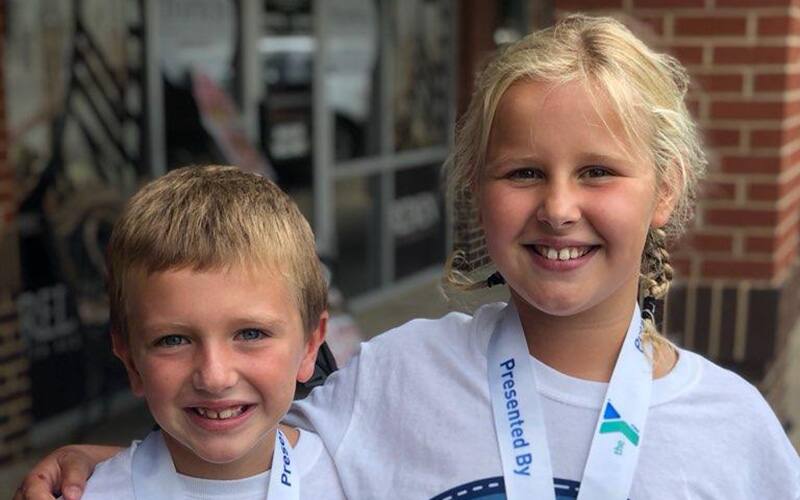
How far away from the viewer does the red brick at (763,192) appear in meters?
3.73

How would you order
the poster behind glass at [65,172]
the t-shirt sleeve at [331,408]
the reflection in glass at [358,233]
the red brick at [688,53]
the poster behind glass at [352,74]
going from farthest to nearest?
1. the reflection in glass at [358,233]
2. the poster behind glass at [352,74]
3. the poster behind glass at [65,172]
4. the red brick at [688,53]
5. the t-shirt sleeve at [331,408]

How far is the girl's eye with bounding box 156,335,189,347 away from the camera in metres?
1.64

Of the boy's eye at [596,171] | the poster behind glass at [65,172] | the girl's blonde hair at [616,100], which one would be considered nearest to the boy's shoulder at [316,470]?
the girl's blonde hair at [616,100]

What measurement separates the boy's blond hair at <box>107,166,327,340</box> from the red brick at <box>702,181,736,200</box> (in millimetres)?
2301

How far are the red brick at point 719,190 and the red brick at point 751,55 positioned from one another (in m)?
0.40

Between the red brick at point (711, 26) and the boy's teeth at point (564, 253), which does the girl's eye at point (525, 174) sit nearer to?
the boy's teeth at point (564, 253)

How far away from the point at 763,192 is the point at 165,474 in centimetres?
262

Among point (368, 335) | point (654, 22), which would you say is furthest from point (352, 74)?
point (654, 22)

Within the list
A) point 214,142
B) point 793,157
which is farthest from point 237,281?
point 214,142

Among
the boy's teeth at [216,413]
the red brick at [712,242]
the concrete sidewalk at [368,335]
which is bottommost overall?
the concrete sidewalk at [368,335]

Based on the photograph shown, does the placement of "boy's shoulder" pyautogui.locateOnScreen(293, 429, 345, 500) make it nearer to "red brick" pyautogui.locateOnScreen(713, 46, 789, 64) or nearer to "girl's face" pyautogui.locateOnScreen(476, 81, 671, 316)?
"girl's face" pyautogui.locateOnScreen(476, 81, 671, 316)

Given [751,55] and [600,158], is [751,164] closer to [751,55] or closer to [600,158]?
[751,55]

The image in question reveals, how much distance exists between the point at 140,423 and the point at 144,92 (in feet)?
5.53

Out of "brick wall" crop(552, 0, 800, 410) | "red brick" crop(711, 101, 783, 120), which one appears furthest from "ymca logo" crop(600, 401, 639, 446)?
"red brick" crop(711, 101, 783, 120)
